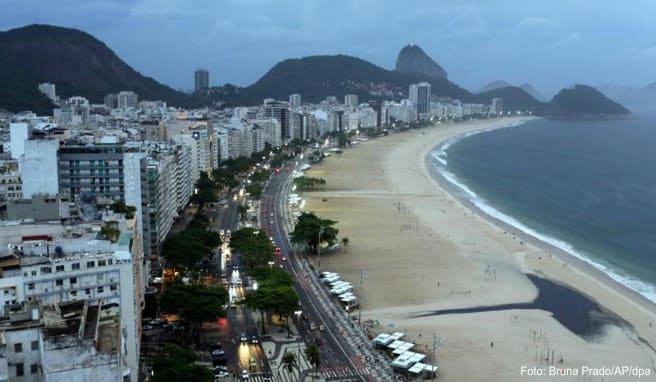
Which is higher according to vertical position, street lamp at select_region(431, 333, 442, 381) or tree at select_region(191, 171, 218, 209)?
tree at select_region(191, 171, 218, 209)

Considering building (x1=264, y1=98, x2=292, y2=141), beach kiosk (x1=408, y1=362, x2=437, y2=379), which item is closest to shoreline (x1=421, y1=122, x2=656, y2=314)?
beach kiosk (x1=408, y1=362, x2=437, y2=379)

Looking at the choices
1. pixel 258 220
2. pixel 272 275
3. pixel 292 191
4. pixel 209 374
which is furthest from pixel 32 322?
pixel 292 191

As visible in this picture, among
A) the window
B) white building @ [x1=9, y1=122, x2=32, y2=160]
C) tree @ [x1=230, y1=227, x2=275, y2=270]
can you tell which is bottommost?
tree @ [x1=230, y1=227, x2=275, y2=270]

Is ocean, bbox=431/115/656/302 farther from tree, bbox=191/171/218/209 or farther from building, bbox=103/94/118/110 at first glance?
building, bbox=103/94/118/110

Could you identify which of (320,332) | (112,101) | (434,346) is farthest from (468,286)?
(112,101)

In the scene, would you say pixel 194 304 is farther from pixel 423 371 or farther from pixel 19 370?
pixel 19 370

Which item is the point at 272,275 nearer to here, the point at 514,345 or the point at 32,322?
the point at 514,345

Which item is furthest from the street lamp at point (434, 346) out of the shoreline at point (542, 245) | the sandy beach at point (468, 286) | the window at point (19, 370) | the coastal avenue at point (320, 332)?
the window at point (19, 370)
